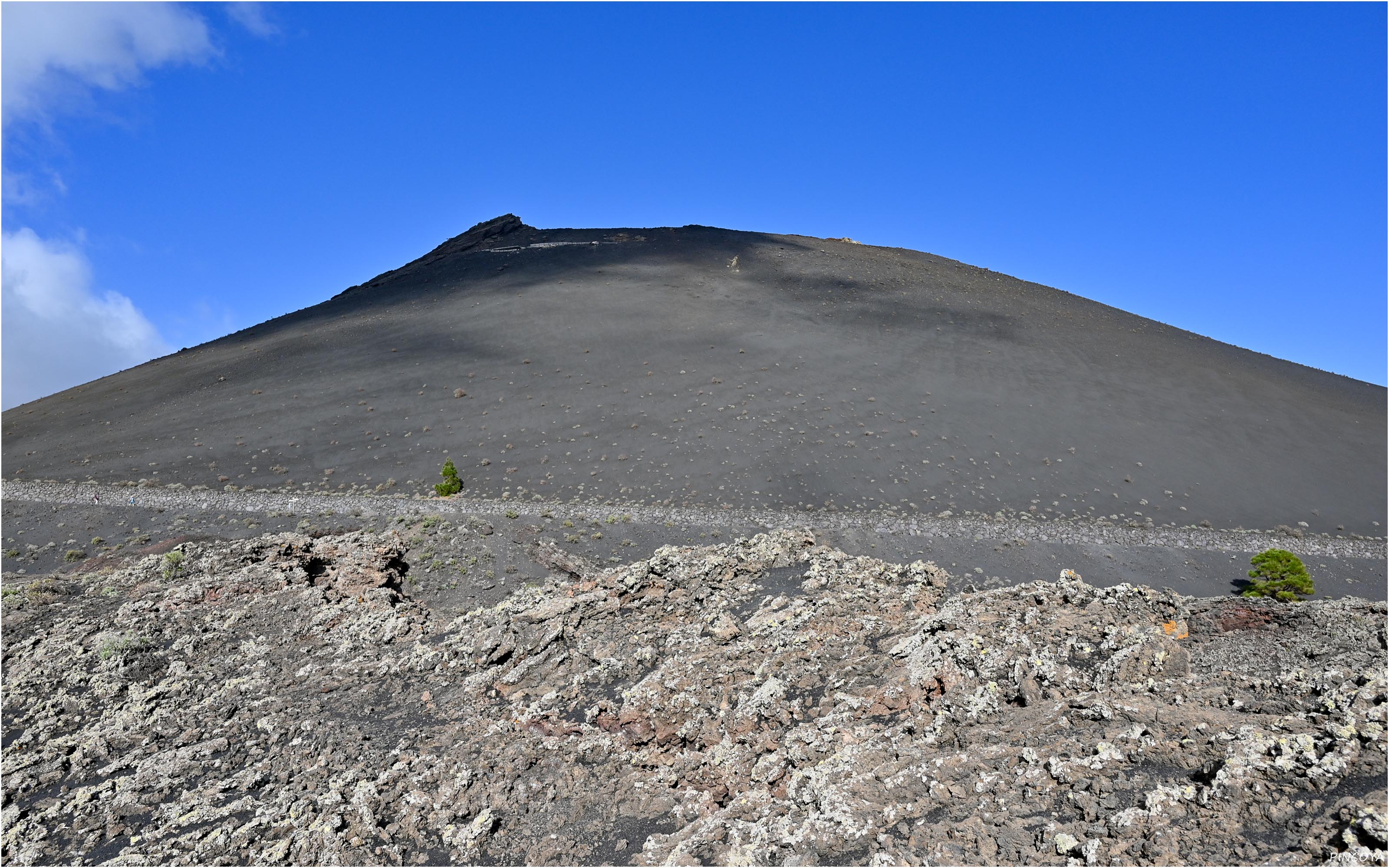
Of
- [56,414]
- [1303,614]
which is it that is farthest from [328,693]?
[56,414]

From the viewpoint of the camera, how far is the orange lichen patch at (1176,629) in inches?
289

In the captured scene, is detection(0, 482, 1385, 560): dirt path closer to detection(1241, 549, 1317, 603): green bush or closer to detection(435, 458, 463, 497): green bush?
detection(435, 458, 463, 497): green bush

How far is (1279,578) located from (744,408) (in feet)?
54.1

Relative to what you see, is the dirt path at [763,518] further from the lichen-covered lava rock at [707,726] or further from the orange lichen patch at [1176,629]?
the orange lichen patch at [1176,629]

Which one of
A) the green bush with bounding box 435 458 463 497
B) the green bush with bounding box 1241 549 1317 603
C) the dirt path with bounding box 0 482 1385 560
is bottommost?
the green bush with bounding box 1241 549 1317 603

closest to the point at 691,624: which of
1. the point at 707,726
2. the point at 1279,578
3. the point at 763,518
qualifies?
the point at 707,726

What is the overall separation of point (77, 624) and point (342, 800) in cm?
652

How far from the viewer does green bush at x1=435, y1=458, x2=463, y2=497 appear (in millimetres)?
22859

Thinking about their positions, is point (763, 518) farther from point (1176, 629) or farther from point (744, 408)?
point (1176, 629)

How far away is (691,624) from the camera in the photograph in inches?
347

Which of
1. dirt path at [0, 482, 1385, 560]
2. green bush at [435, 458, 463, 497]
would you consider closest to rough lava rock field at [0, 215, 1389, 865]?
dirt path at [0, 482, 1385, 560]

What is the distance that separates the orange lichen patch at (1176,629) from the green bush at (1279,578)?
10.3 m

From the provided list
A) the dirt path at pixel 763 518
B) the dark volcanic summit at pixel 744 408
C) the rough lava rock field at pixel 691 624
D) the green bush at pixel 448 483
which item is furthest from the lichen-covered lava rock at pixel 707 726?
the dark volcanic summit at pixel 744 408

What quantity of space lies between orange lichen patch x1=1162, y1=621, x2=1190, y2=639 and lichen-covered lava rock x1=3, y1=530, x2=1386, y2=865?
0.05 metres
